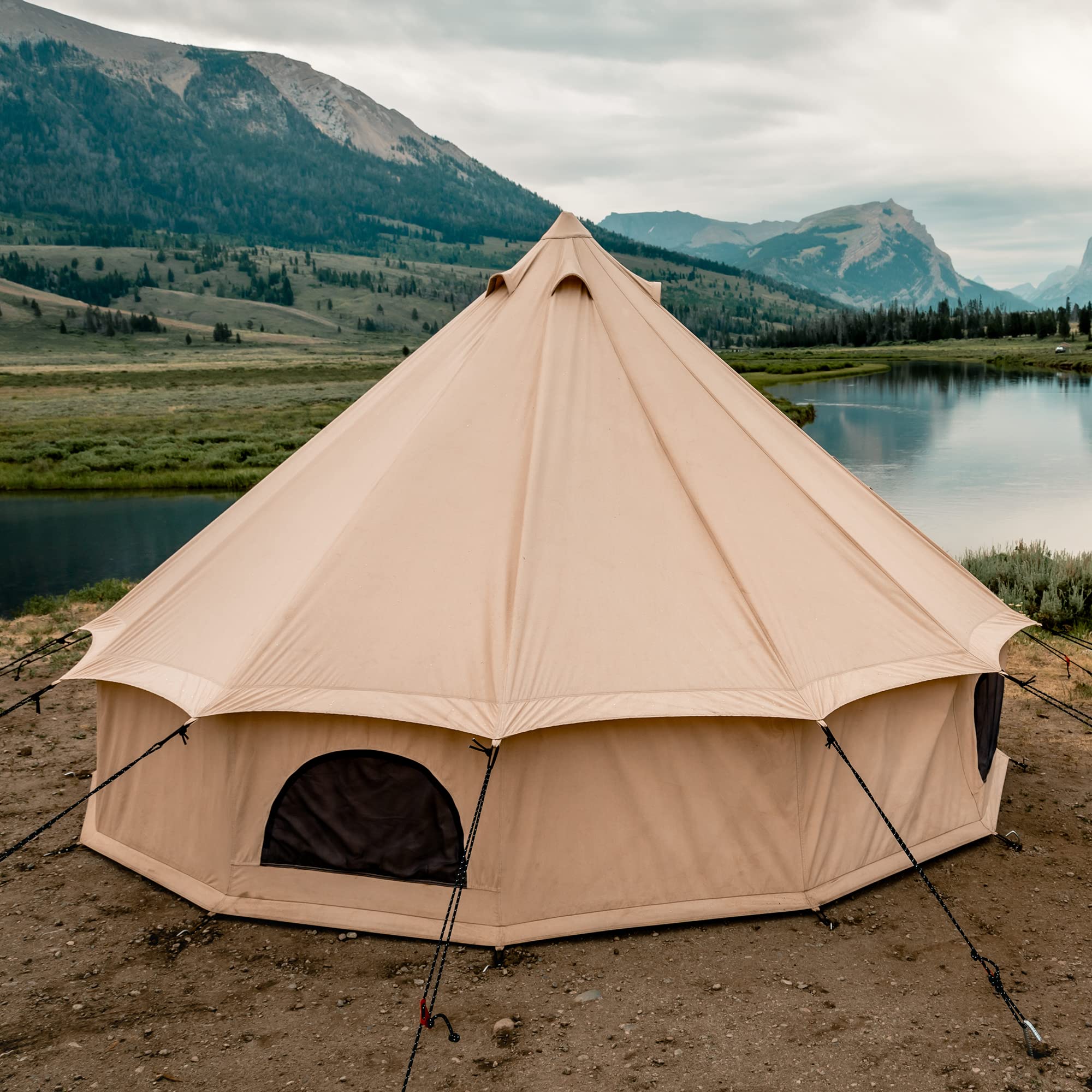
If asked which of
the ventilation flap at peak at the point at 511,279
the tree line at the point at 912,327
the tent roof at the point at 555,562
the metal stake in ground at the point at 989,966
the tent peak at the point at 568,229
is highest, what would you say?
the tree line at the point at 912,327

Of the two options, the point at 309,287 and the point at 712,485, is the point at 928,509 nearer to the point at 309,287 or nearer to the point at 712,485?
the point at 712,485

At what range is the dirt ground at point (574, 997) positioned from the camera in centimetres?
452

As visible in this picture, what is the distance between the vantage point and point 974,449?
36812mm

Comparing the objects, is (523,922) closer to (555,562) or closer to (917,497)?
(555,562)

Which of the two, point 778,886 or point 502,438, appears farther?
point 502,438

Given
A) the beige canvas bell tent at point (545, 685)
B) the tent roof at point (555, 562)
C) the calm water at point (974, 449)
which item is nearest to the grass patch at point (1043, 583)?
the calm water at point (974, 449)

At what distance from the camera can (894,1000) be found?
5027mm

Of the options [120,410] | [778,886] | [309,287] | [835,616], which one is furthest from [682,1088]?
[309,287]

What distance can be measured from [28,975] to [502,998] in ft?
9.09

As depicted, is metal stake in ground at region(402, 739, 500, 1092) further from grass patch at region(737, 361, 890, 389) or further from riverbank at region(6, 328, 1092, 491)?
grass patch at region(737, 361, 890, 389)

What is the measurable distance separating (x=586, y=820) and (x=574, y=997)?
961 millimetres

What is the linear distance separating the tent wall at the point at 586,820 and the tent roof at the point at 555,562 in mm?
297

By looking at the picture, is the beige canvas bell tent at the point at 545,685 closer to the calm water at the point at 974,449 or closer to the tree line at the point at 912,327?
the calm water at the point at 974,449

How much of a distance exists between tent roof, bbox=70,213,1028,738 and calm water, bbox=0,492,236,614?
517 inches
